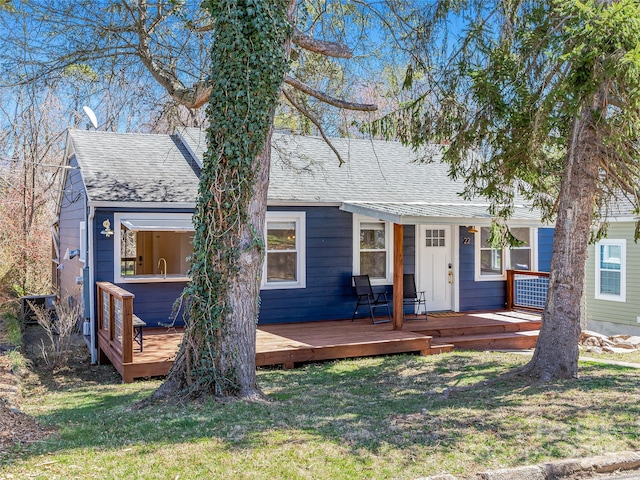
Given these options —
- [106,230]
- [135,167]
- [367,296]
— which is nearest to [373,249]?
[367,296]

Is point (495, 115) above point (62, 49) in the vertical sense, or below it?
below

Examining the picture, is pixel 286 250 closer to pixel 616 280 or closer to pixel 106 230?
pixel 106 230

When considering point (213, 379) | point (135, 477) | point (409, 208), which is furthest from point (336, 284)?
point (135, 477)

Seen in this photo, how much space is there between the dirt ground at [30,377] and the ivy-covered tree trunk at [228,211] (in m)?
1.37

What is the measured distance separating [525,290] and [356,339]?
17.6 ft

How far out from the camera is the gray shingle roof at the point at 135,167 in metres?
10.2

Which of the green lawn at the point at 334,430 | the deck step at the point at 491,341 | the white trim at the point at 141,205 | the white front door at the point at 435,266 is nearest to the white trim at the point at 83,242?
the white trim at the point at 141,205

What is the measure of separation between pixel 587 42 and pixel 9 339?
10.2 meters

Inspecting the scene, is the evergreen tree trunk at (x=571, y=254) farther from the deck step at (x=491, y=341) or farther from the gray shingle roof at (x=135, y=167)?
the gray shingle roof at (x=135, y=167)

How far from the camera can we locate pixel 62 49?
8664 mm

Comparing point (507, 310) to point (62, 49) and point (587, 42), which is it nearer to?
point (587, 42)

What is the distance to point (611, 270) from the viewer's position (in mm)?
15305

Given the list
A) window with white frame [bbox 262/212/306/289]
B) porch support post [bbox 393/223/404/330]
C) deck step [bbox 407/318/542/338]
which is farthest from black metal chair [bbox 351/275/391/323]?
window with white frame [bbox 262/212/306/289]

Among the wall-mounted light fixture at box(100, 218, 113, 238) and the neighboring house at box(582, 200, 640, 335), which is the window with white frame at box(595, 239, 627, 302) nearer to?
the neighboring house at box(582, 200, 640, 335)
